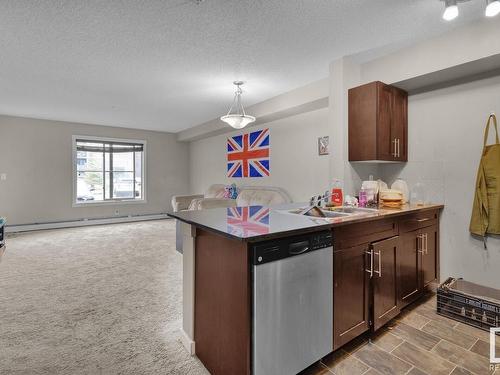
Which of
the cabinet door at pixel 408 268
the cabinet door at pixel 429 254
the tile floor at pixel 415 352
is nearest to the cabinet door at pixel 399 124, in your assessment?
the cabinet door at pixel 429 254

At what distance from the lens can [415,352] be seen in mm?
1758

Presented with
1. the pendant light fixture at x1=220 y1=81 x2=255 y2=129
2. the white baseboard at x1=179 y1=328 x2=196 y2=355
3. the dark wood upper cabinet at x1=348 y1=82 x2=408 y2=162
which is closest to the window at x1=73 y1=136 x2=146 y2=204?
the pendant light fixture at x1=220 y1=81 x2=255 y2=129

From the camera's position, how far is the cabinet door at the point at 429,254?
7.97ft

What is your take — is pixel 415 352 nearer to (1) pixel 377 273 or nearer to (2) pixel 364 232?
(1) pixel 377 273

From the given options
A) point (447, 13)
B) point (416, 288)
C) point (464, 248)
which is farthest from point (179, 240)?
point (447, 13)

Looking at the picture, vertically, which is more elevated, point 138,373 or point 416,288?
point 416,288

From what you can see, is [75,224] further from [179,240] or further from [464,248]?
[464,248]

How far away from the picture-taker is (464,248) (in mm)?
2535

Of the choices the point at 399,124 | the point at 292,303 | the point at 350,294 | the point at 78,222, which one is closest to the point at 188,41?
the point at 399,124

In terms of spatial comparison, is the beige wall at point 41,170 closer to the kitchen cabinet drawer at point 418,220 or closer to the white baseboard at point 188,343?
the white baseboard at point 188,343

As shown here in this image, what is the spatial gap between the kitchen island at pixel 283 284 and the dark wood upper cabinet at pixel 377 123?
784 millimetres

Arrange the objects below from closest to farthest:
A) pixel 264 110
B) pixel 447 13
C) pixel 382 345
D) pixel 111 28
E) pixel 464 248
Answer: pixel 447 13
pixel 382 345
pixel 111 28
pixel 464 248
pixel 264 110

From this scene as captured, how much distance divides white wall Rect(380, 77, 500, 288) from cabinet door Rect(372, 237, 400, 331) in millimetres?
1011

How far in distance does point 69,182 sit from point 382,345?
6803 mm
